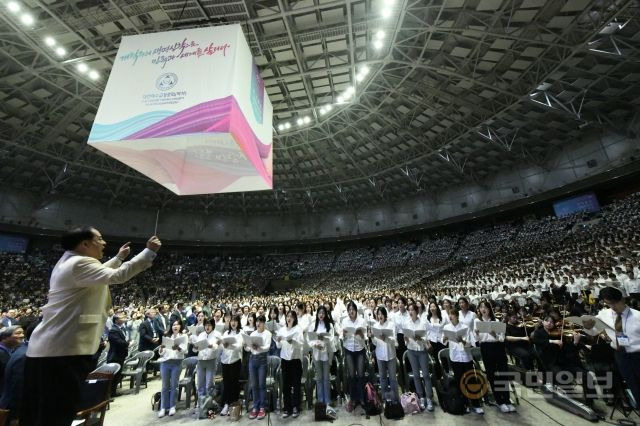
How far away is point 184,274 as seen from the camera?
106 feet

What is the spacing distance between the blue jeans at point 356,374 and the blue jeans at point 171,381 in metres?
3.71

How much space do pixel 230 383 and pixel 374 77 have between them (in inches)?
607

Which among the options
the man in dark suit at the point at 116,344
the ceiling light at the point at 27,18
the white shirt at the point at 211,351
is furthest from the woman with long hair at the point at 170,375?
the ceiling light at the point at 27,18

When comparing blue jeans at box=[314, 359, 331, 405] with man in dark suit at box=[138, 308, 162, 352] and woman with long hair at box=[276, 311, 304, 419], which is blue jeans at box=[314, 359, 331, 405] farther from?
man in dark suit at box=[138, 308, 162, 352]

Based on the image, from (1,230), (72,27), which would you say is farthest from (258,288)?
(72,27)

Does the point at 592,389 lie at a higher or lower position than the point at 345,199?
lower

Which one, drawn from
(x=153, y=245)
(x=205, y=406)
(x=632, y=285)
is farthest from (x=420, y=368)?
(x=632, y=285)

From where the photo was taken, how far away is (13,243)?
26.1 metres

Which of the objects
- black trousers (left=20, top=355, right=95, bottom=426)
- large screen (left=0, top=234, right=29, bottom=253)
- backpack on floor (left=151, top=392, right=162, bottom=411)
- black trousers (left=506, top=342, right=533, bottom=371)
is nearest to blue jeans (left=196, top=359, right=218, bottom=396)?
backpack on floor (left=151, top=392, right=162, bottom=411)

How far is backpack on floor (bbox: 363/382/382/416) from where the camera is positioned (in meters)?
5.48

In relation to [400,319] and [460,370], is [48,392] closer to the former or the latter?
[460,370]

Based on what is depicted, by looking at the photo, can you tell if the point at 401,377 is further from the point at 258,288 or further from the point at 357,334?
the point at 258,288

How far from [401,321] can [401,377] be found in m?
1.33

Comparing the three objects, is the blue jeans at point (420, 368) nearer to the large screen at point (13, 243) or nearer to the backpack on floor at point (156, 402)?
the backpack on floor at point (156, 402)
